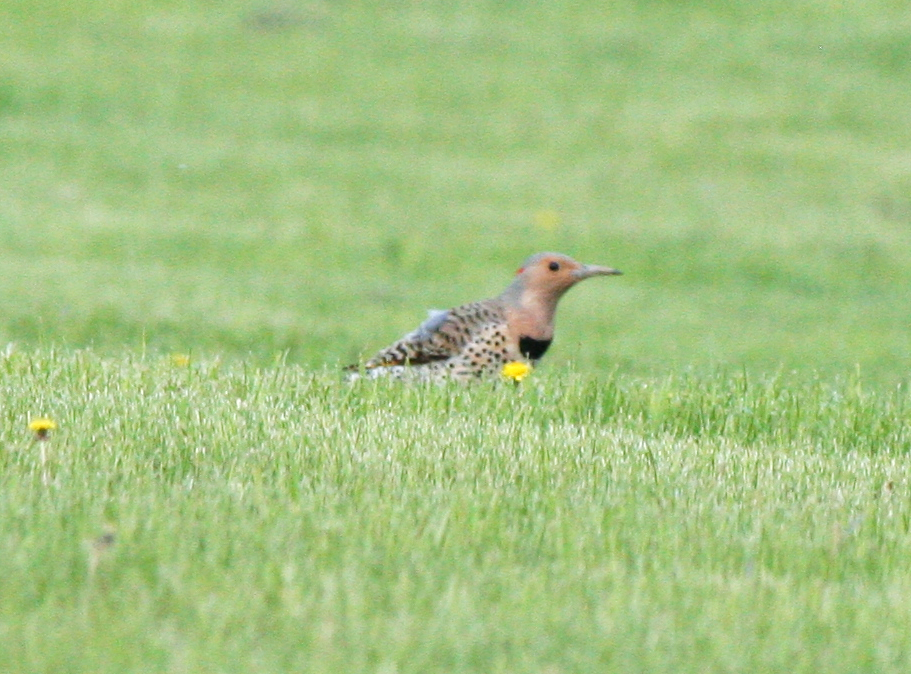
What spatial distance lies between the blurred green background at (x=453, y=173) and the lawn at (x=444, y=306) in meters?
0.06

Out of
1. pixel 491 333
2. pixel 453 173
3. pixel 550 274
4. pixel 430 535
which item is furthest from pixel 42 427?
pixel 453 173

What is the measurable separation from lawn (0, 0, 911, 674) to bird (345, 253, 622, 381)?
1.88 feet

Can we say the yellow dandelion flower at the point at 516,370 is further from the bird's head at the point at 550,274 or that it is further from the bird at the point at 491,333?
the bird's head at the point at 550,274

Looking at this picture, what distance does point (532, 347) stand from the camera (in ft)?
25.8

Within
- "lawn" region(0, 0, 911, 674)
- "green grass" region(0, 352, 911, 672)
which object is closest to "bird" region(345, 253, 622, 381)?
"lawn" region(0, 0, 911, 674)

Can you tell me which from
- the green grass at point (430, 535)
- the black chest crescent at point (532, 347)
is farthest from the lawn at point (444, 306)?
the black chest crescent at point (532, 347)

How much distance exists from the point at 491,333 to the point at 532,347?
0.24 metres

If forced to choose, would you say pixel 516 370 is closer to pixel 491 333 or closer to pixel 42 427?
pixel 491 333

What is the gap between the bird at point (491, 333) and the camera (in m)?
7.70

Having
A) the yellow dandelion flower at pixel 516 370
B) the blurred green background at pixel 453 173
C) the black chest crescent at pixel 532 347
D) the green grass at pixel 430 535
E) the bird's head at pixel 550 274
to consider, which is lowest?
the green grass at pixel 430 535

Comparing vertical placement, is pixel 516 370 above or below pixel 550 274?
below

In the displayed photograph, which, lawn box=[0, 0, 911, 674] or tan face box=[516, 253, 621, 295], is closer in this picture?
lawn box=[0, 0, 911, 674]

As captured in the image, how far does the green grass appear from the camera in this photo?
3.61 metres

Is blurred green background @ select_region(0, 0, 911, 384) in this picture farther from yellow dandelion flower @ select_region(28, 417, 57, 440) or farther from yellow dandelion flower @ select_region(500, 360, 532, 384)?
yellow dandelion flower @ select_region(28, 417, 57, 440)
